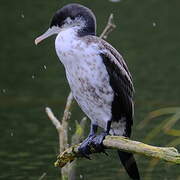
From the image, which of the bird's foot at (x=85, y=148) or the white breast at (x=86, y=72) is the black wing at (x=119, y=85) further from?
the bird's foot at (x=85, y=148)

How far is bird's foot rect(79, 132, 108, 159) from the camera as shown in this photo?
6820mm

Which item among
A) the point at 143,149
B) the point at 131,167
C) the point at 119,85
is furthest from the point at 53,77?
the point at 143,149

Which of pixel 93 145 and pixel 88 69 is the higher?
pixel 88 69

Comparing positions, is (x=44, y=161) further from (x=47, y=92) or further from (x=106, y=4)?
(x=106, y=4)

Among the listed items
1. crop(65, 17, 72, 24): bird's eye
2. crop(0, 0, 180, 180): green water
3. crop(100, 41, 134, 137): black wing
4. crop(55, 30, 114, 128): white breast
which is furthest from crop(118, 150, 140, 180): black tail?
crop(0, 0, 180, 180): green water

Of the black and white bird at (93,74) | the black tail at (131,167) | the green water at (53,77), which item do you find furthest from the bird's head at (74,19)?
the green water at (53,77)

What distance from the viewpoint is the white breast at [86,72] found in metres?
6.78

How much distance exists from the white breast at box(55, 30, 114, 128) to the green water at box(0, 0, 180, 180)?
2.64m

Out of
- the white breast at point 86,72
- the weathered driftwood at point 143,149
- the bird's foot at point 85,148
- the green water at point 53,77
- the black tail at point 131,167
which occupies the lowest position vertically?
the green water at point 53,77

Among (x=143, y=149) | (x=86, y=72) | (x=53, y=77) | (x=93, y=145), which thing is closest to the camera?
(x=143, y=149)

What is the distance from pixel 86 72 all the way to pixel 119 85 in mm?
367

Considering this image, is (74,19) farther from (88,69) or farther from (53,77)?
(53,77)

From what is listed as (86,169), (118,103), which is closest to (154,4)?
(86,169)

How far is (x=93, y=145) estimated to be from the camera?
6934mm
